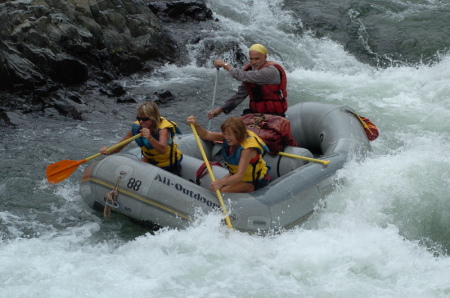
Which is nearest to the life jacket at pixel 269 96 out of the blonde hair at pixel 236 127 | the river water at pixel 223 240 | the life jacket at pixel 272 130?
the life jacket at pixel 272 130

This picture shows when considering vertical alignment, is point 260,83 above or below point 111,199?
above

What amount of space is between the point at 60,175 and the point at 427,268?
11.4ft

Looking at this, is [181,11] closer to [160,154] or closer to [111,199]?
[160,154]

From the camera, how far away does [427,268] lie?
18.1ft

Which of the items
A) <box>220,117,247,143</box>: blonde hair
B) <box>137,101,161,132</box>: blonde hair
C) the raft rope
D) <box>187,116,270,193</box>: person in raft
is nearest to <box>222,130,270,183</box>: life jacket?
<box>187,116,270,193</box>: person in raft

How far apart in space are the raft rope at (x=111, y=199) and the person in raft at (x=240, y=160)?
868mm

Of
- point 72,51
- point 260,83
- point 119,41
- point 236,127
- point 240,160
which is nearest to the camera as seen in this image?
point 236,127

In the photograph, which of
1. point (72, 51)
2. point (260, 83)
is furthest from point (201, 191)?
point (72, 51)

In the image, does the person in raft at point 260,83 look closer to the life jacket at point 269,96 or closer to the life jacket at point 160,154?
the life jacket at point 269,96

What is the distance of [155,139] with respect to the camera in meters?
6.25

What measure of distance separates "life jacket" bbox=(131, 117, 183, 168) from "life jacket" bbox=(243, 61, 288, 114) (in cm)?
117

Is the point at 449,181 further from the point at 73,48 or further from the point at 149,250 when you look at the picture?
the point at 73,48

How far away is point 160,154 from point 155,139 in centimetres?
17

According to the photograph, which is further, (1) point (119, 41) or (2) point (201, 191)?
(1) point (119, 41)
